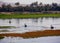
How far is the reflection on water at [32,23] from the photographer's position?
3.03 m

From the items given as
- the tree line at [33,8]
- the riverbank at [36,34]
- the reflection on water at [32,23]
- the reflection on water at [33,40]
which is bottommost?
the reflection on water at [33,40]

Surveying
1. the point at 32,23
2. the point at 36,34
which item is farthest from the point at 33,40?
the point at 32,23

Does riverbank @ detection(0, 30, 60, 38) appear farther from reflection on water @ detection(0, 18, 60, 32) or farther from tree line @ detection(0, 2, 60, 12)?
tree line @ detection(0, 2, 60, 12)

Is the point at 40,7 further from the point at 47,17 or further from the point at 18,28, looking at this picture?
the point at 18,28

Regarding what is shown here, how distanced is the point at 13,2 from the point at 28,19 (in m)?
0.32

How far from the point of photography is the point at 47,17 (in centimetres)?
308

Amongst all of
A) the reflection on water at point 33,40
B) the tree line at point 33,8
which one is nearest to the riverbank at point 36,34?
the reflection on water at point 33,40

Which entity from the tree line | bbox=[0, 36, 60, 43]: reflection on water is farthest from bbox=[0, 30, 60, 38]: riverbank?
the tree line

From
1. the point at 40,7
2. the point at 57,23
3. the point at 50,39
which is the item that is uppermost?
the point at 40,7

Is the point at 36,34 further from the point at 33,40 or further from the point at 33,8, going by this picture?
the point at 33,8

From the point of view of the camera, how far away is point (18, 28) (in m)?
3.05

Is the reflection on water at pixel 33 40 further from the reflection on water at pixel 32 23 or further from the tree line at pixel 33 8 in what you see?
the tree line at pixel 33 8

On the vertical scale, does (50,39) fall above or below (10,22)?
below

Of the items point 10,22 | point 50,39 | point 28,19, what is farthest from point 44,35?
point 10,22
